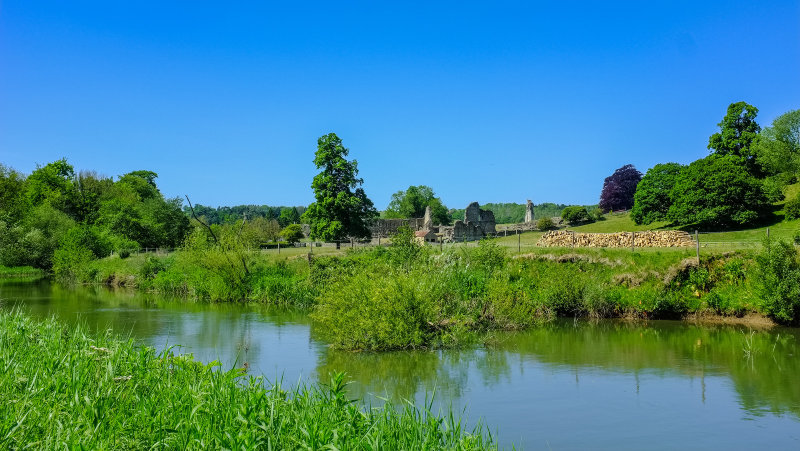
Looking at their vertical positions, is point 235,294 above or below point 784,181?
below

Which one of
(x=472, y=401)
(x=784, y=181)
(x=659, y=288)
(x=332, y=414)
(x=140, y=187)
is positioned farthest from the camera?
(x=140, y=187)

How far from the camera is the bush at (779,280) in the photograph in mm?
18156

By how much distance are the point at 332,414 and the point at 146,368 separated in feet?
10.7

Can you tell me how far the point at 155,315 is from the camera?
24.1 m

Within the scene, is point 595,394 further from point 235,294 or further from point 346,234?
point 346,234

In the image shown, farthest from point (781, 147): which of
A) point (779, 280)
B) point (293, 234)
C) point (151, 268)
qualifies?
point (293, 234)

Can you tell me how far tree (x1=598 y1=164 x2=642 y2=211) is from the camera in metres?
71.1

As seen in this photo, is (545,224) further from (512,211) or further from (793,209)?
(512,211)

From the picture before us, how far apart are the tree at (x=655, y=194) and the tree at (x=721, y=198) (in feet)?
19.0

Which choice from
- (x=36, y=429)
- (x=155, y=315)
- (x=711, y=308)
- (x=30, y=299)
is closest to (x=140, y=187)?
(x=30, y=299)

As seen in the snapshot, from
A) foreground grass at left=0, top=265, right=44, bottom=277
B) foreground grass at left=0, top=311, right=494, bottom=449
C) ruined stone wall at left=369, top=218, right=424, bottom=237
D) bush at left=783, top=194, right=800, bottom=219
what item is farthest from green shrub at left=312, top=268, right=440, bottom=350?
ruined stone wall at left=369, top=218, right=424, bottom=237

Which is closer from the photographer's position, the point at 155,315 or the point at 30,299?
the point at 155,315

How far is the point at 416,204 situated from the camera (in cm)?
9156

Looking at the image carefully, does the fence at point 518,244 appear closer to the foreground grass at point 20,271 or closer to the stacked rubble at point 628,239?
the stacked rubble at point 628,239
